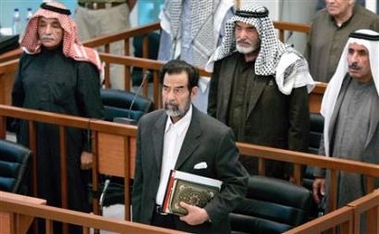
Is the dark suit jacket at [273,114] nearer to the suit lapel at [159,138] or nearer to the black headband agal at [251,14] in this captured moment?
the black headband agal at [251,14]

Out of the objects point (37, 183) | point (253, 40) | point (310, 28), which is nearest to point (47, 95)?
point (37, 183)

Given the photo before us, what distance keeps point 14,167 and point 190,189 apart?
1.34 meters

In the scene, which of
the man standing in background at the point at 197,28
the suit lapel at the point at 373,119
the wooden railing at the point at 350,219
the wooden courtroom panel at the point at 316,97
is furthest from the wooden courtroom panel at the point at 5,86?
the wooden railing at the point at 350,219

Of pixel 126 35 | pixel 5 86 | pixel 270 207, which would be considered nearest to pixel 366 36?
pixel 270 207

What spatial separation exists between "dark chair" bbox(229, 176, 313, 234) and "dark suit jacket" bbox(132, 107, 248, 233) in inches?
16.8

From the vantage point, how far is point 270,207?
20.3 feet

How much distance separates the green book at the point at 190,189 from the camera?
5.66m

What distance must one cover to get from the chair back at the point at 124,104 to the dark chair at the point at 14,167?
1028 mm

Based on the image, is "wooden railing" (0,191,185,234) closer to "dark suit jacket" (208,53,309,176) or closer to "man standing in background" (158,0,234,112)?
"dark suit jacket" (208,53,309,176)

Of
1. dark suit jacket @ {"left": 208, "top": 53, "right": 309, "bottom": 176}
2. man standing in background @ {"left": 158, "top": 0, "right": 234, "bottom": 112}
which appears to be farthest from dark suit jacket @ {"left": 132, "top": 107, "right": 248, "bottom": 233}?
man standing in background @ {"left": 158, "top": 0, "right": 234, "bottom": 112}

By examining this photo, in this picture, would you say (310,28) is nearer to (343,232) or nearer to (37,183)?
(37,183)

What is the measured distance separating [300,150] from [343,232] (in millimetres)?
1232

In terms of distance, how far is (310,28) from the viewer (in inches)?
344

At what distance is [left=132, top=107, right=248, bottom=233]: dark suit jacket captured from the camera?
5.66m
